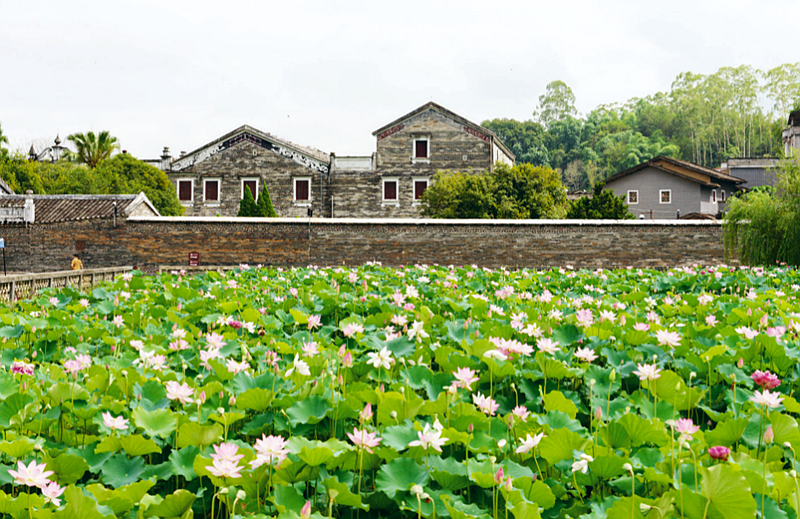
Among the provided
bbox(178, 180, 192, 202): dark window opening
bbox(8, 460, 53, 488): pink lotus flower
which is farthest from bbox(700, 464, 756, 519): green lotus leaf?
bbox(178, 180, 192, 202): dark window opening

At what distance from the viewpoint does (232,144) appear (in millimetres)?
35062

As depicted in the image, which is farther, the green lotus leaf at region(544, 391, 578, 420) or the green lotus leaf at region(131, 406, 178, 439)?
the green lotus leaf at region(544, 391, 578, 420)

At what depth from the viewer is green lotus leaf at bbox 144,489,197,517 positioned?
67.0 inches

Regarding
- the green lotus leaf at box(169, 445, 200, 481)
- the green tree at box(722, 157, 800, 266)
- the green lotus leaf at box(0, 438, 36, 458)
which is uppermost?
the green tree at box(722, 157, 800, 266)

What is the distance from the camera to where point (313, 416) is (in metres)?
2.25

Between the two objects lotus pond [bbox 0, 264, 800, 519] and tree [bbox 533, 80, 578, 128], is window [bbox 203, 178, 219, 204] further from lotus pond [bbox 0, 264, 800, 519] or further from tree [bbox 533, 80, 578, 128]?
tree [bbox 533, 80, 578, 128]

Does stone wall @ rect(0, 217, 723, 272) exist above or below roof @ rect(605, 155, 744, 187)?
below

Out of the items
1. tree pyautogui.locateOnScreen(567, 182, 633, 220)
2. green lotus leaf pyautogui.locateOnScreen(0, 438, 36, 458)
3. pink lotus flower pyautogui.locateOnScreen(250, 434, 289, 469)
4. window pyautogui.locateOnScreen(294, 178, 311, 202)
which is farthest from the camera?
window pyautogui.locateOnScreen(294, 178, 311, 202)

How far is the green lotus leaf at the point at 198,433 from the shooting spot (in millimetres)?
2055

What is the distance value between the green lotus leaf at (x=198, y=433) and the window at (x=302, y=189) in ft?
109

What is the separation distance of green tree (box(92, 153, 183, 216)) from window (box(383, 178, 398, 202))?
11469mm

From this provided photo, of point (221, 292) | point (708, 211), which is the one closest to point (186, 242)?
point (221, 292)

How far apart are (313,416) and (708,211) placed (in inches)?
1649

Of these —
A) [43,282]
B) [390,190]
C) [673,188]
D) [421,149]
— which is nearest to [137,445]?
[43,282]
